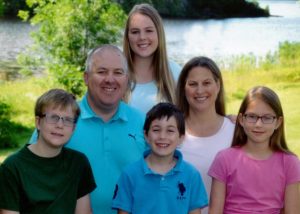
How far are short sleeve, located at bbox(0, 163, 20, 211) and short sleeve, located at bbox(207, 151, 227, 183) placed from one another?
49.3 inches

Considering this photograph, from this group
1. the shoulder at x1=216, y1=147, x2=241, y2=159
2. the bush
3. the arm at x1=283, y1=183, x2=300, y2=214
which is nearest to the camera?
the arm at x1=283, y1=183, x2=300, y2=214

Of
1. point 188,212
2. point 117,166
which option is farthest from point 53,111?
point 188,212

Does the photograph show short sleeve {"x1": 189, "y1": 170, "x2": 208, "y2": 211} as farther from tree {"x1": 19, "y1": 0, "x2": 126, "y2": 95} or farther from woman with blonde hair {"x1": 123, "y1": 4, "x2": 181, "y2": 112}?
tree {"x1": 19, "y1": 0, "x2": 126, "y2": 95}

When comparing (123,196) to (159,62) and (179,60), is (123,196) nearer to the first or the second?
(159,62)

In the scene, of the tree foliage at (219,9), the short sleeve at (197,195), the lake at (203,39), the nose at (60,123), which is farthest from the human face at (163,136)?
the tree foliage at (219,9)

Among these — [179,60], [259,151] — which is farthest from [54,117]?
[179,60]

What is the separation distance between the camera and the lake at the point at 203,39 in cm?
2291

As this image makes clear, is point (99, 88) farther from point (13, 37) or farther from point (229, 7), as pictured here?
point (229, 7)

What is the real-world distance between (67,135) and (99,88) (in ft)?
1.55

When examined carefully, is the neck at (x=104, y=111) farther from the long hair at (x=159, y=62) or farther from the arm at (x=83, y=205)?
the long hair at (x=159, y=62)

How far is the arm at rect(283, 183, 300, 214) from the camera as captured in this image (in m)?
3.42

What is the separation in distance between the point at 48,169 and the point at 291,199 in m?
1.56

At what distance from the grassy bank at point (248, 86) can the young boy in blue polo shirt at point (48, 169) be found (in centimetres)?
539

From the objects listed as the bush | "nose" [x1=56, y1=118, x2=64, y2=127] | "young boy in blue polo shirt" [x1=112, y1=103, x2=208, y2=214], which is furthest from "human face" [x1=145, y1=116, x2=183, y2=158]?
the bush
